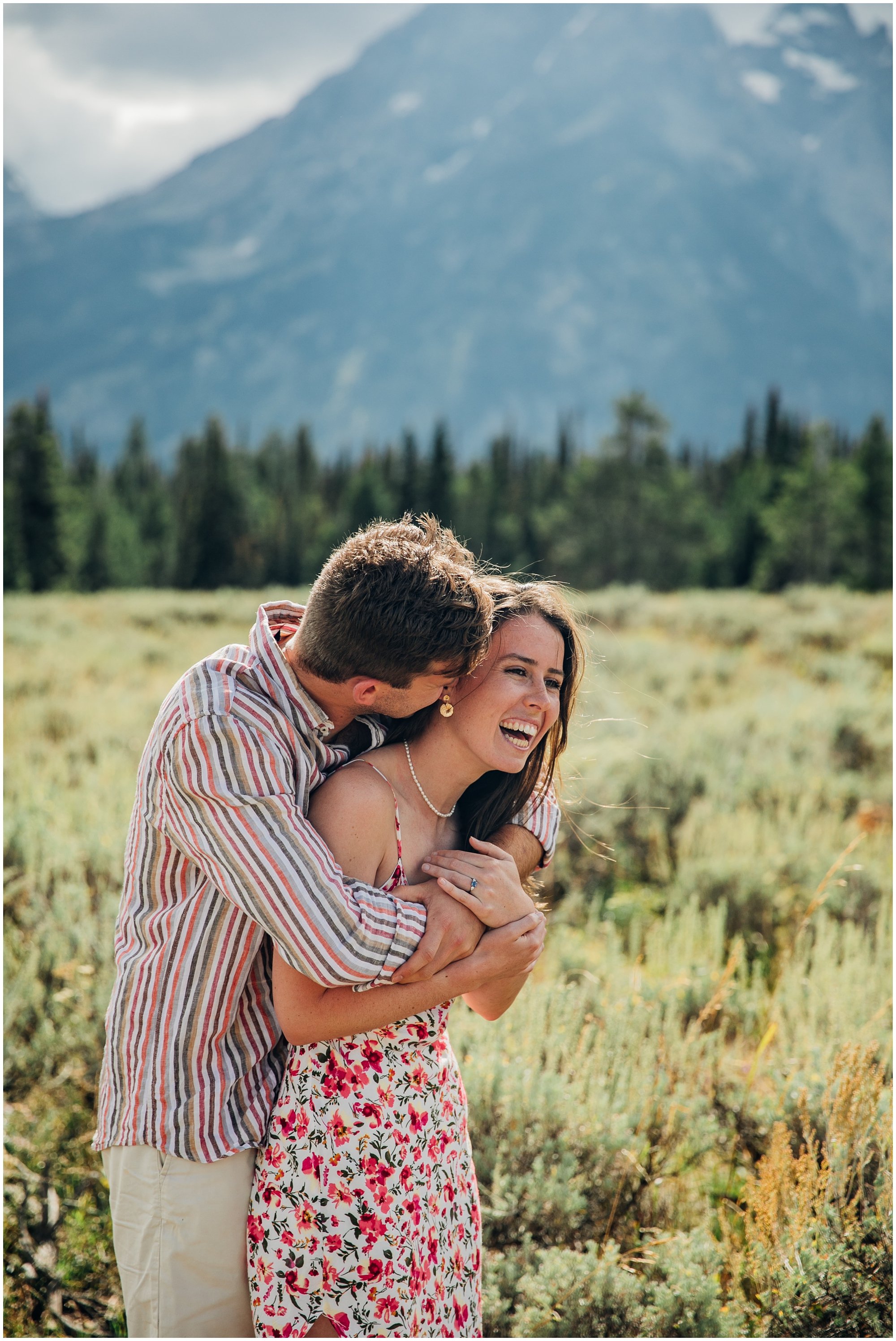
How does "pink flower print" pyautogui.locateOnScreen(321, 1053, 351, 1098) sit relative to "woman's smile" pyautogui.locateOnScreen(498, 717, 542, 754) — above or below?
below

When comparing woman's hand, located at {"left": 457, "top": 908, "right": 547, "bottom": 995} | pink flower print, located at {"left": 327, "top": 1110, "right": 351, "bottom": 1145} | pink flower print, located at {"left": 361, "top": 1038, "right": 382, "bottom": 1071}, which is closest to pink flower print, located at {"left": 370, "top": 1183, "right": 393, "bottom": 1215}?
pink flower print, located at {"left": 327, "top": 1110, "right": 351, "bottom": 1145}

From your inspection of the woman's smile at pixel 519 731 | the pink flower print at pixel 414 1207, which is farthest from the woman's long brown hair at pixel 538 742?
the pink flower print at pixel 414 1207

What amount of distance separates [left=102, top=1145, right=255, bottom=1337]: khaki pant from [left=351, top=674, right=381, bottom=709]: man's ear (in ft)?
3.36

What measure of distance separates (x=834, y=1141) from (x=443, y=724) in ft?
5.79

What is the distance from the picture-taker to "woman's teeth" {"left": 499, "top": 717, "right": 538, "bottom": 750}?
7.68ft

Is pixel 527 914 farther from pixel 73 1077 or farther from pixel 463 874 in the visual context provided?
pixel 73 1077

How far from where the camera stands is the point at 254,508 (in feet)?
184

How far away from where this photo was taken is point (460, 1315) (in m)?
2.24

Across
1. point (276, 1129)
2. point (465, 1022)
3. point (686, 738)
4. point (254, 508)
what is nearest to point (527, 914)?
point (276, 1129)

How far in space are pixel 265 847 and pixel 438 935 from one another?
451 millimetres

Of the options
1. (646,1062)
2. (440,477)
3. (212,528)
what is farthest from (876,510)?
(646,1062)

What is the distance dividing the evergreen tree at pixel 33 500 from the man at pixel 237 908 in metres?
36.4

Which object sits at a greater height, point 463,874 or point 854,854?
point 463,874

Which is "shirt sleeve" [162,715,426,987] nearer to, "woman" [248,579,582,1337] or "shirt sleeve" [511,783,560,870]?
"woman" [248,579,582,1337]
